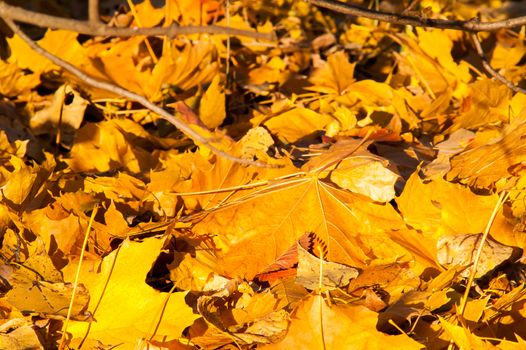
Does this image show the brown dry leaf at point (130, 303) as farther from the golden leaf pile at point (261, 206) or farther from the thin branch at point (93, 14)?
the thin branch at point (93, 14)

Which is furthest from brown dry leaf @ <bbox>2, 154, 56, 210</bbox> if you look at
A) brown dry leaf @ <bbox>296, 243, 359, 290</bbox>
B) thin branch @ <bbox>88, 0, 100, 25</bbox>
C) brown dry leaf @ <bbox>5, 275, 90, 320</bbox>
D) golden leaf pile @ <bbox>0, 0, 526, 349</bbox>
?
brown dry leaf @ <bbox>296, 243, 359, 290</bbox>

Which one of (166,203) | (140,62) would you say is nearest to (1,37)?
(140,62)

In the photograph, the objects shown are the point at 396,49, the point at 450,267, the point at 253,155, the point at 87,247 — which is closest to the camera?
the point at 450,267

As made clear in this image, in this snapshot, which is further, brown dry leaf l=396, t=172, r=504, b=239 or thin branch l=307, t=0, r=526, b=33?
brown dry leaf l=396, t=172, r=504, b=239

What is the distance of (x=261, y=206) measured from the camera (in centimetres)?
135

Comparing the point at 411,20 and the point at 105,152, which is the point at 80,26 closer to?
the point at 411,20

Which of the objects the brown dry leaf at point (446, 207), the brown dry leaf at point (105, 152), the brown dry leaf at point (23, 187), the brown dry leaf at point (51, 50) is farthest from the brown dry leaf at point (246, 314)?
the brown dry leaf at point (51, 50)

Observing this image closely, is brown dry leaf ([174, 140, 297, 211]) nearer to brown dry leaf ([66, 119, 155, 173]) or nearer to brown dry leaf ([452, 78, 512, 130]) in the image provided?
brown dry leaf ([66, 119, 155, 173])

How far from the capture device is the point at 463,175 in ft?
4.69

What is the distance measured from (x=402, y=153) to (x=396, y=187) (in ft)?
0.45

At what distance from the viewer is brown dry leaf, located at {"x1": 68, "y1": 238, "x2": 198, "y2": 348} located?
114cm

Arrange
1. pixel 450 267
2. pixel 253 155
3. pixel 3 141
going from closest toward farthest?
pixel 450 267
pixel 253 155
pixel 3 141

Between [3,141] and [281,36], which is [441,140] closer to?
[281,36]

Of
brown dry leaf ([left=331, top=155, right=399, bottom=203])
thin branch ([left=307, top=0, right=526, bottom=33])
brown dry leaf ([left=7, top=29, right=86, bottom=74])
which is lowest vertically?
brown dry leaf ([left=331, top=155, right=399, bottom=203])
